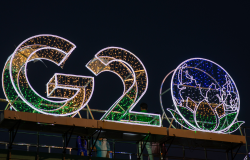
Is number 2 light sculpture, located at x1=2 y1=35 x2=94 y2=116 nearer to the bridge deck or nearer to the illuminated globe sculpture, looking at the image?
the bridge deck

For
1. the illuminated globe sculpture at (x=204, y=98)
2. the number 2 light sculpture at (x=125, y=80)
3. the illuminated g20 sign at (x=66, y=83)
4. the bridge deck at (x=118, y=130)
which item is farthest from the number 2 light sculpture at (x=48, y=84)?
the illuminated globe sculpture at (x=204, y=98)

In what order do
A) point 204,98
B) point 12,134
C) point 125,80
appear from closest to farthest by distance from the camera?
point 12,134 < point 125,80 < point 204,98

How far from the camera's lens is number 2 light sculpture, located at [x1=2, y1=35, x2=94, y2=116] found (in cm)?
1955

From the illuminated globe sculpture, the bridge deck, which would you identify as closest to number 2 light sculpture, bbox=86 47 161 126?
the bridge deck

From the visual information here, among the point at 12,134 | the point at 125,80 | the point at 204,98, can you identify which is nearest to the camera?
the point at 12,134

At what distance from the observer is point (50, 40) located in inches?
837

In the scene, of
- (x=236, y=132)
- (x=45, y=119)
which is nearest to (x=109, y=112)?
(x=45, y=119)

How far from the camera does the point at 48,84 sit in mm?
20359

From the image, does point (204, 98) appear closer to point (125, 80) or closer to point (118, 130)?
point (125, 80)

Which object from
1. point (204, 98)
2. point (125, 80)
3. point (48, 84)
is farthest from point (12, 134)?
point (204, 98)

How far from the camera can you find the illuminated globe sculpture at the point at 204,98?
22.3 meters

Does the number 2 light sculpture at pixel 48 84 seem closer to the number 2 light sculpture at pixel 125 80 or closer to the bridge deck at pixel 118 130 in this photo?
the bridge deck at pixel 118 130

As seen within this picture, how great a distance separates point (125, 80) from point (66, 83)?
112 inches

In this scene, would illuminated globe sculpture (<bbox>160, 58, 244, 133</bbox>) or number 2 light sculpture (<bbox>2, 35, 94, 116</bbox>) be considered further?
illuminated globe sculpture (<bbox>160, 58, 244, 133</bbox>)
